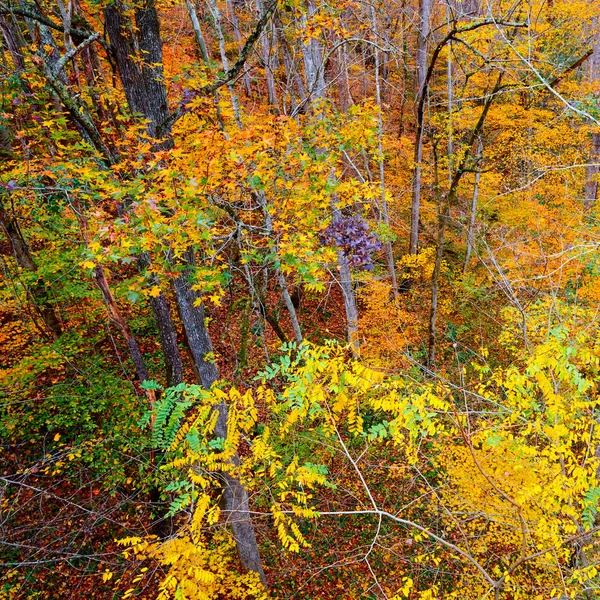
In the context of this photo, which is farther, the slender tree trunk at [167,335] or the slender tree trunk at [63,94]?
the slender tree trunk at [167,335]

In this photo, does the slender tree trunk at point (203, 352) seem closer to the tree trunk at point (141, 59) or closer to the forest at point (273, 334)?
the forest at point (273, 334)

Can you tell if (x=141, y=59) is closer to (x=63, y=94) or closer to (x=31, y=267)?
(x=63, y=94)

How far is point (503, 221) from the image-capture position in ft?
40.5

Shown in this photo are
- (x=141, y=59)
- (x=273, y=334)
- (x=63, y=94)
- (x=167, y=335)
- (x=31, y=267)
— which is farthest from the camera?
(x=273, y=334)

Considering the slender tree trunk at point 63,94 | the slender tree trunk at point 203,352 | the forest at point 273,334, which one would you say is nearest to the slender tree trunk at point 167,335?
the forest at point 273,334

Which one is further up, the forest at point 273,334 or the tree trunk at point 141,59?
the tree trunk at point 141,59

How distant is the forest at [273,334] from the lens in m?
4.17

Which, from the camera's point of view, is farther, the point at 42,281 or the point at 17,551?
the point at 42,281

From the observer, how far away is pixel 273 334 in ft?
39.7

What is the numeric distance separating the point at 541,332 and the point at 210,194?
6508mm

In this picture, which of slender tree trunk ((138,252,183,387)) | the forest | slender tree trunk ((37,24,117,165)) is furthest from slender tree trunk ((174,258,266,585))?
slender tree trunk ((37,24,117,165))

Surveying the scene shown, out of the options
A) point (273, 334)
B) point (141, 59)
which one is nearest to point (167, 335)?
point (141, 59)

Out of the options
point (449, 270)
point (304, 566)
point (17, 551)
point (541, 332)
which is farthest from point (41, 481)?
point (449, 270)

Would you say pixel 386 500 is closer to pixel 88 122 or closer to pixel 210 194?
pixel 210 194
